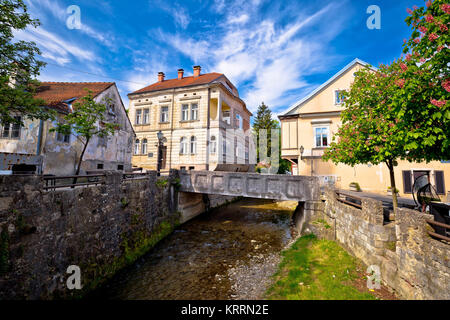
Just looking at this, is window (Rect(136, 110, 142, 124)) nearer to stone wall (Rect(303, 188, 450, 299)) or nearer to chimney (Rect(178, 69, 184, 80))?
chimney (Rect(178, 69, 184, 80))

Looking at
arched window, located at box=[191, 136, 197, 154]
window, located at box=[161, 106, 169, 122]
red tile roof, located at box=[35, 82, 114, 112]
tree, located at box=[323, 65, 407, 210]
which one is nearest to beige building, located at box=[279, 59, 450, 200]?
tree, located at box=[323, 65, 407, 210]

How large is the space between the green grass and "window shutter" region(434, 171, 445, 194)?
1178 centimetres

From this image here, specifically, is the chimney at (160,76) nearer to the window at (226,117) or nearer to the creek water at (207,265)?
the window at (226,117)

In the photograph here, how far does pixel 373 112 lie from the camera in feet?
24.7

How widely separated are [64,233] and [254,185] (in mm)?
10380

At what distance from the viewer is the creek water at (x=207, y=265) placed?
283 inches

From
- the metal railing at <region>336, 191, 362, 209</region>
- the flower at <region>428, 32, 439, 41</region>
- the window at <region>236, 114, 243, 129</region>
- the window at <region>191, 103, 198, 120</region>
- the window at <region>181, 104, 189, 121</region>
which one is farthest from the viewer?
the window at <region>236, 114, 243, 129</region>

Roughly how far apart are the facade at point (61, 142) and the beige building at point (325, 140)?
1554 cm

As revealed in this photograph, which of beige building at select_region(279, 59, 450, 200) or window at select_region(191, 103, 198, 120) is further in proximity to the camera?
window at select_region(191, 103, 198, 120)

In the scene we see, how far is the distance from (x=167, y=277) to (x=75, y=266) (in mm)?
3334

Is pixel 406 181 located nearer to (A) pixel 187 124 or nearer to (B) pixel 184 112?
(A) pixel 187 124

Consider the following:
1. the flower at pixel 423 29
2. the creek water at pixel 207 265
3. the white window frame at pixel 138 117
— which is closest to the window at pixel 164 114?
the white window frame at pixel 138 117

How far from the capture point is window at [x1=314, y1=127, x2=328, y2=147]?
57.6 ft
